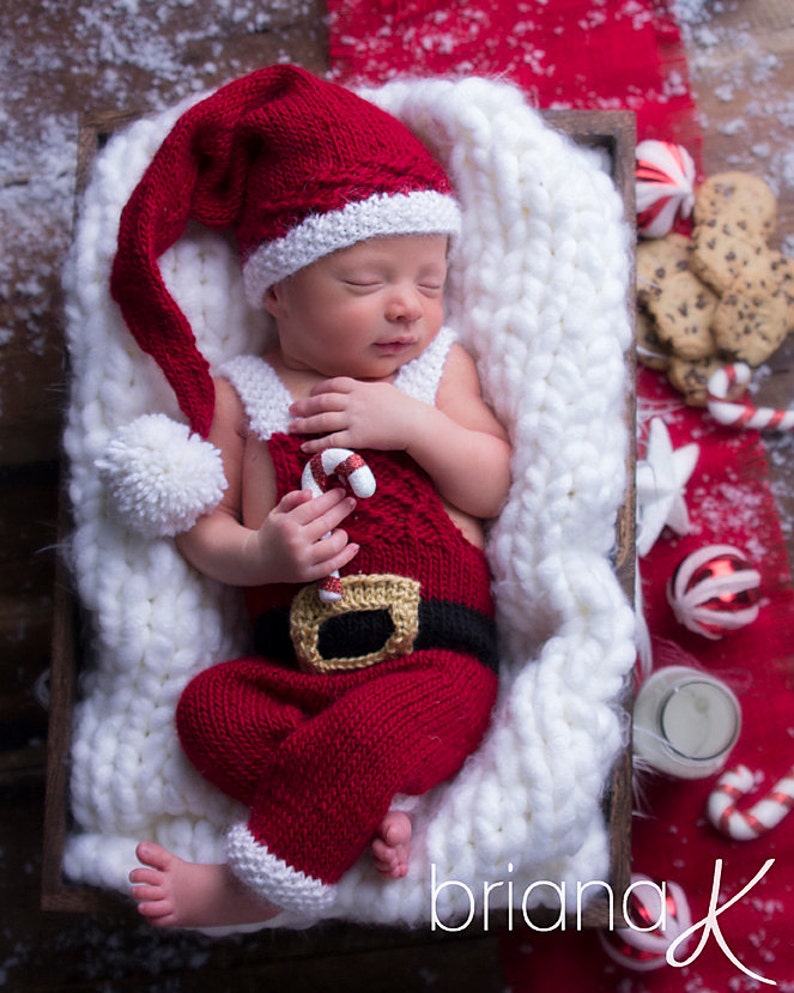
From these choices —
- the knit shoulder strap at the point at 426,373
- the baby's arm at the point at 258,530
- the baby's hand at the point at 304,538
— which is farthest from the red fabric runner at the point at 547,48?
the baby's hand at the point at 304,538

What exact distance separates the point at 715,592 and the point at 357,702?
564 millimetres

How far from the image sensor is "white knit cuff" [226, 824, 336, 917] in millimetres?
930

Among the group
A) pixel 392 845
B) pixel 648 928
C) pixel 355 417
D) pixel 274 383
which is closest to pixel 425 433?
pixel 355 417

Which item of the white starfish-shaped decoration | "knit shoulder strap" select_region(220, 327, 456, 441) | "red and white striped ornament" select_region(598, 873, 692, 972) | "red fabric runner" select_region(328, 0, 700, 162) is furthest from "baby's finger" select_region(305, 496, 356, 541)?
"red fabric runner" select_region(328, 0, 700, 162)

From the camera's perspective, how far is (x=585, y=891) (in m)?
1.03

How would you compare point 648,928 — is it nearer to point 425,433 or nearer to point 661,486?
point 661,486

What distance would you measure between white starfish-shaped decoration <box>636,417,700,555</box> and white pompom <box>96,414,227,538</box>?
0.60m

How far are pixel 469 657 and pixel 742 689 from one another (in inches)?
20.0

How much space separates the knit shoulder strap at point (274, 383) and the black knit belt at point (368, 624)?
19 centimetres

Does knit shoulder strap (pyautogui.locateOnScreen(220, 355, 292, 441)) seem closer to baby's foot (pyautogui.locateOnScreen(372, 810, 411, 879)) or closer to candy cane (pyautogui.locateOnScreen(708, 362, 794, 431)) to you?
baby's foot (pyautogui.locateOnScreen(372, 810, 411, 879))

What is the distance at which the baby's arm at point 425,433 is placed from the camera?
1.03m

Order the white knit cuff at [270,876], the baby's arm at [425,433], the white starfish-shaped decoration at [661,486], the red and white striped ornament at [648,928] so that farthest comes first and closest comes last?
the white starfish-shaped decoration at [661,486] < the red and white striped ornament at [648,928] < the baby's arm at [425,433] < the white knit cuff at [270,876]

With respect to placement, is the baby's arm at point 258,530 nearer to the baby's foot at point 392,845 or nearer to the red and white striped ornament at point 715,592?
the baby's foot at point 392,845

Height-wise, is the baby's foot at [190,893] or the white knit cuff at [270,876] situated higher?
the white knit cuff at [270,876]
